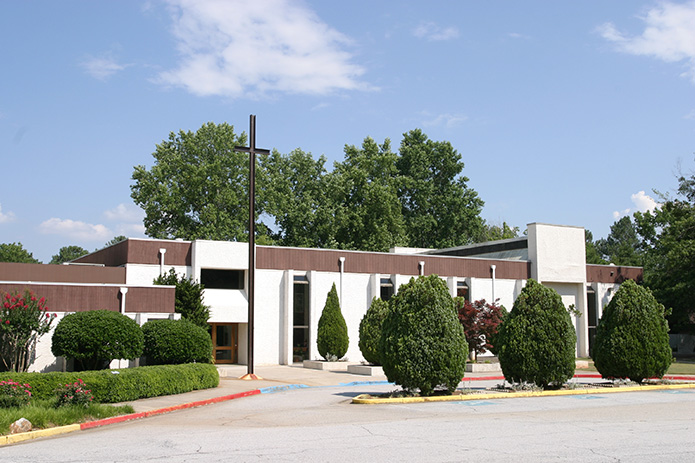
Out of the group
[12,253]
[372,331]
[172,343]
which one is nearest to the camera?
[172,343]

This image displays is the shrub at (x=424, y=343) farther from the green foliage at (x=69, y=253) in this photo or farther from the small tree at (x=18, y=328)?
the green foliage at (x=69, y=253)

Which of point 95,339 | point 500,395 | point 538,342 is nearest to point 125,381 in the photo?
point 95,339

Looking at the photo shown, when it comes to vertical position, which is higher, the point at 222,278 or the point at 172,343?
the point at 222,278

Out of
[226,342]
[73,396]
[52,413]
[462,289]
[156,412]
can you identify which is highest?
[462,289]

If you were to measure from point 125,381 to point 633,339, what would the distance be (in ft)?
50.0

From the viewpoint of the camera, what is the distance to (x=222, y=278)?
35875 millimetres

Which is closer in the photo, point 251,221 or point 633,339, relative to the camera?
point 633,339

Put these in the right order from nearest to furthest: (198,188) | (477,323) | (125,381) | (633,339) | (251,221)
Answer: (125,381) → (633,339) → (251,221) → (477,323) → (198,188)

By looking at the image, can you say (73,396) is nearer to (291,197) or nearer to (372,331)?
(372,331)

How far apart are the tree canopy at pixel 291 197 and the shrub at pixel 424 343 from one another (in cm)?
3664

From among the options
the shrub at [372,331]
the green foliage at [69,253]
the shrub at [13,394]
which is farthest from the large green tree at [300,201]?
the green foliage at [69,253]

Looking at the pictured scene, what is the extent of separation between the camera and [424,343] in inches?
715

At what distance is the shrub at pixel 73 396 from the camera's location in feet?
50.0

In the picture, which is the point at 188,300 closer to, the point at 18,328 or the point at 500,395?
the point at 18,328
